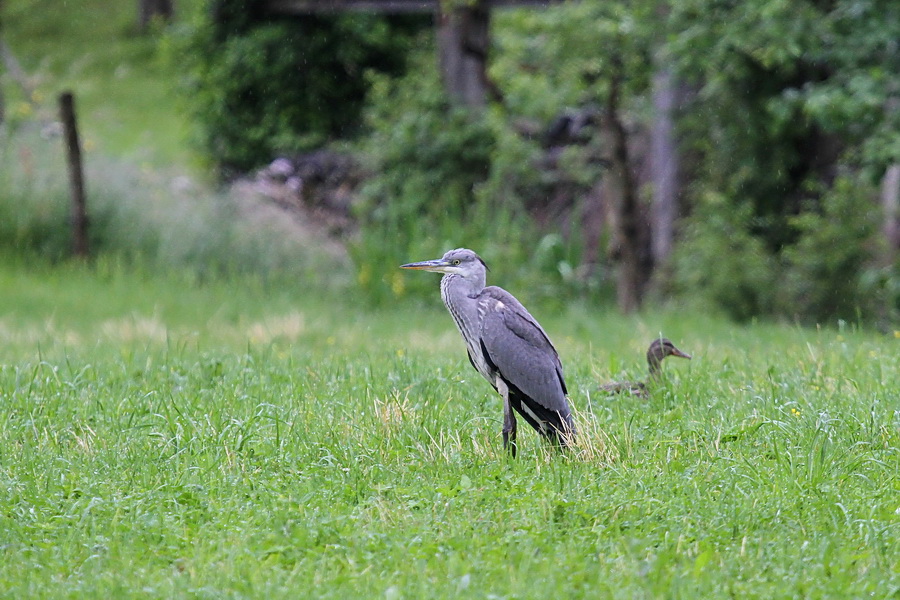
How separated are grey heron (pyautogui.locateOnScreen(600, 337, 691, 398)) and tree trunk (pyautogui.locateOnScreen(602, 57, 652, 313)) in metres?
5.54

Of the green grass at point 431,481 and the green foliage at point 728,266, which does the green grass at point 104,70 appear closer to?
the green foliage at point 728,266

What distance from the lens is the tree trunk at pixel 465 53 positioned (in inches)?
579

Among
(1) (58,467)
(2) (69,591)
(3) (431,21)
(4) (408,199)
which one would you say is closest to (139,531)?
(2) (69,591)

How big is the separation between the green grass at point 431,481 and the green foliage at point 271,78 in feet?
38.4

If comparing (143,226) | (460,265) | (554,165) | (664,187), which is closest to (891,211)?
(664,187)

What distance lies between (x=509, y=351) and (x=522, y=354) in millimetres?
71

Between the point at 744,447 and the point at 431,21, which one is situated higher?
the point at 431,21

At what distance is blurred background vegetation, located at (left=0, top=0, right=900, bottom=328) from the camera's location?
1115cm

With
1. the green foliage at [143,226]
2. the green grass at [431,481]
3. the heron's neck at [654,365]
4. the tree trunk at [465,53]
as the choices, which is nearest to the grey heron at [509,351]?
the green grass at [431,481]

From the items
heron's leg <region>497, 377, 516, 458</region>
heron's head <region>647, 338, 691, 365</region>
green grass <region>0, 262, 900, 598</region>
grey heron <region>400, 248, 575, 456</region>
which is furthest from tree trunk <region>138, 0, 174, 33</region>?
heron's leg <region>497, 377, 516, 458</region>

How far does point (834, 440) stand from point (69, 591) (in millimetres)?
3575

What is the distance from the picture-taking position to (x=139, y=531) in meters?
4.44

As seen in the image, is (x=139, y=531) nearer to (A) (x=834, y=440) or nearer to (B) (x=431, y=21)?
(A) (x=834, y=440)

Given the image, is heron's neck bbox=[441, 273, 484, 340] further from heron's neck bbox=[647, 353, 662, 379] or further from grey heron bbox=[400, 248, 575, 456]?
heron's neck bbox=[647, 353, 662, 379]
